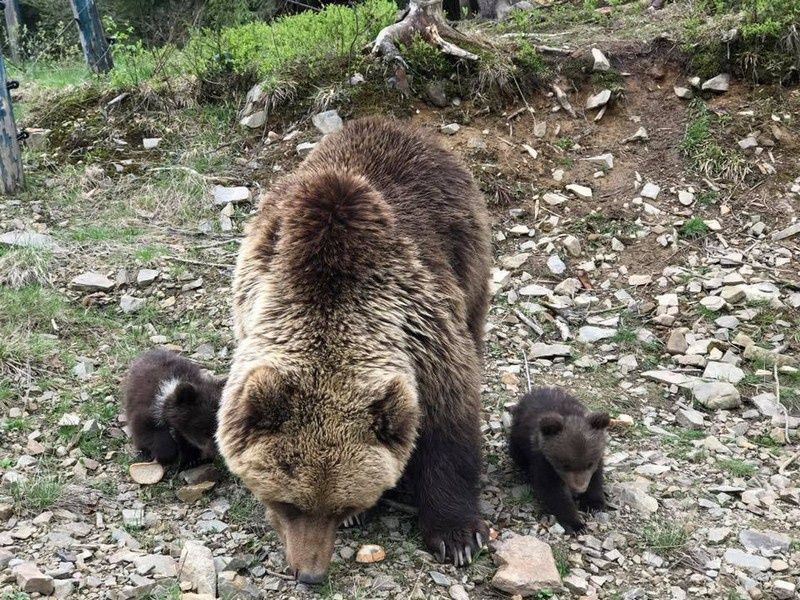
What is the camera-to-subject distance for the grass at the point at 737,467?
527 centimetres

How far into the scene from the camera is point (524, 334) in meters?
6.95

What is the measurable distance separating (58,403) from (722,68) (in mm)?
7105

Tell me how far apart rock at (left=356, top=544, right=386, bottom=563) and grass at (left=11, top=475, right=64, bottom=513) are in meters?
1.68

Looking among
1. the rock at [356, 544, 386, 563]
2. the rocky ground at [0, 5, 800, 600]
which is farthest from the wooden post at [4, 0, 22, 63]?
the rock at [356, 544, 386, 563]

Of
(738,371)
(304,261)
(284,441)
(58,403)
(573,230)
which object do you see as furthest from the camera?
(573,230)

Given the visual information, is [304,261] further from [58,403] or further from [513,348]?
[513,348]

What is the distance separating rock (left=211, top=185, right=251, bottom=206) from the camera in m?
8.22

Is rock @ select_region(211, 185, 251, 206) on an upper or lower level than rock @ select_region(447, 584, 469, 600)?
upper

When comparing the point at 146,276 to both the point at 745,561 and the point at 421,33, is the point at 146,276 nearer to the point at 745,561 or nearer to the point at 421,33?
the point at 421,33

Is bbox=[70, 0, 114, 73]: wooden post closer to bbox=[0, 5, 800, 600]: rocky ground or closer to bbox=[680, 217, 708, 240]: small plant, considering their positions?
bbox=[0, 5, 800, 600]: rocky ground

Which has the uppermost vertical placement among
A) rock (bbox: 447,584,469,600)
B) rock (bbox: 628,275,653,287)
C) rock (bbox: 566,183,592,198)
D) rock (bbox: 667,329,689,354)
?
rock (bbox: 566,183,592,198)

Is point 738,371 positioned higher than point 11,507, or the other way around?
point 11,507

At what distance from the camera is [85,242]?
757 centimetres

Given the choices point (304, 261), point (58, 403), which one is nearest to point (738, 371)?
point (304, 261)
